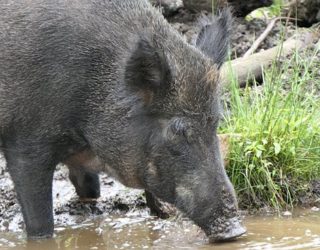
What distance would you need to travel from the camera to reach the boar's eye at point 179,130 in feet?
16.1

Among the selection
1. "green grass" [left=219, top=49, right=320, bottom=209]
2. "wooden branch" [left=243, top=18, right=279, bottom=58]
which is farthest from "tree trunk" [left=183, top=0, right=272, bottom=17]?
"green grass" [left=219, top=49, right=320, bottom=209]

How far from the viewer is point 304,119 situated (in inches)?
247

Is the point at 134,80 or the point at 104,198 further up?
the point at 134,80

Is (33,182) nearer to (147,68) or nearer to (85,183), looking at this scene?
(85,183)

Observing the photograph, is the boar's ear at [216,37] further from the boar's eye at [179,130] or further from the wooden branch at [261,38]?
the wooden branch at [261,38]

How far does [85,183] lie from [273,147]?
1453 millimetres

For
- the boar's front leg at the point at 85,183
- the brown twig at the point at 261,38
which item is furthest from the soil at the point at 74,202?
the brown twig at the point at 261,38

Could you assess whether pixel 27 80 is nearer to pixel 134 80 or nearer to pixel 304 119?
pixel 134 80

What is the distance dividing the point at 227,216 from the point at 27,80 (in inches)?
64.7

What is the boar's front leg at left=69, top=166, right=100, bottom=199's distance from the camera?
623 cm

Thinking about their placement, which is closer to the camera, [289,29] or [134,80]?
[134,80]

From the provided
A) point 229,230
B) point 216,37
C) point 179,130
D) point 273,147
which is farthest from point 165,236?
point 216,37

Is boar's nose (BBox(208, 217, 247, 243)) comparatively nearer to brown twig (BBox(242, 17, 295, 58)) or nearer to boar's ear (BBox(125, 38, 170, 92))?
boar's ear (BBox(125, 38, 170, 92))

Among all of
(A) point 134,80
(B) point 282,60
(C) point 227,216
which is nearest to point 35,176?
(A) point 134,80
